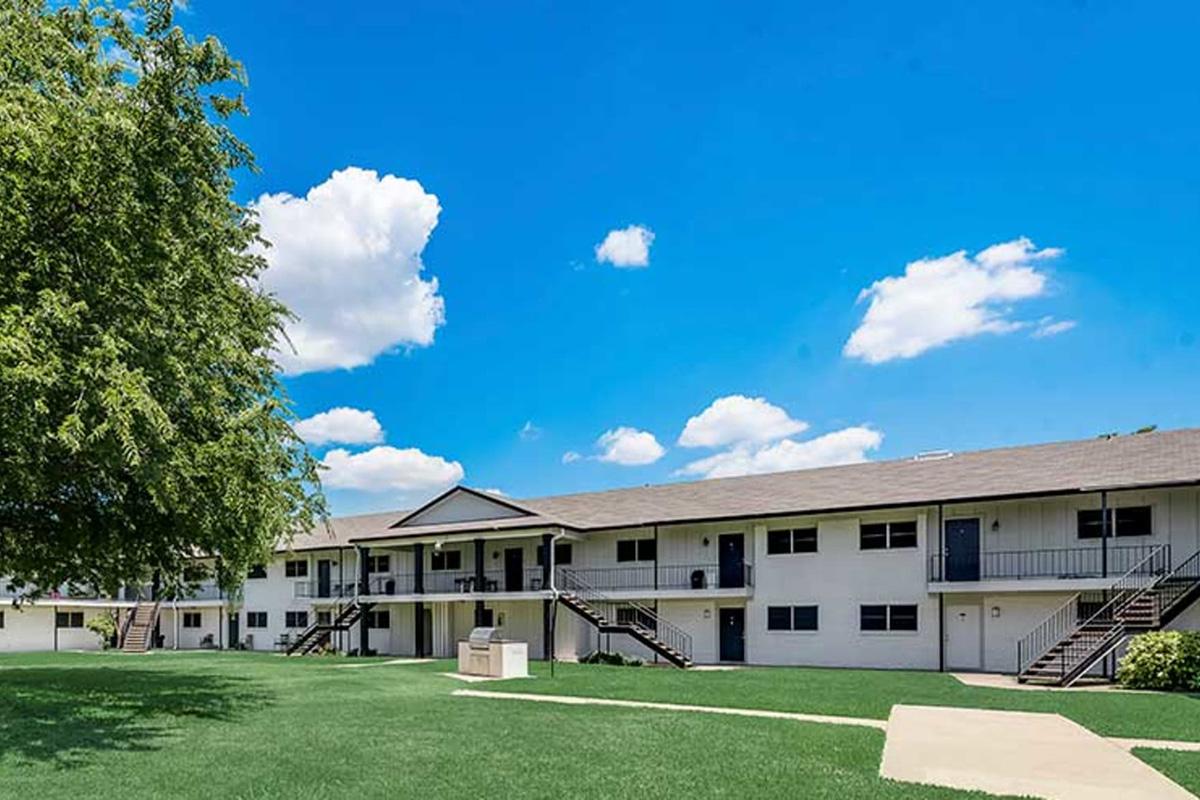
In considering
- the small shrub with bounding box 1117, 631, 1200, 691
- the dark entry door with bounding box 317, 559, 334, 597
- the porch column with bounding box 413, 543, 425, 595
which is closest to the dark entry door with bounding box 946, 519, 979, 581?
the small shrub with bounding box 1117, 631, 1200, 691

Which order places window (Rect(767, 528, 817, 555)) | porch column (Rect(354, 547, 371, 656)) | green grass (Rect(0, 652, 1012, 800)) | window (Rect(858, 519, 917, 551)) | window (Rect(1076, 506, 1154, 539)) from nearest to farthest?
1. green grass (Rect(0, 652, 1012, 800))
2. window (Rect(1076, 506, 1154, 539))
3. window (Rect(858, 519, 917, 551))
4. window (Rect(767, 528, 817, 555))
5. porch column (Rect(354, 547, 371, 656))

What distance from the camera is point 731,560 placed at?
31.6m

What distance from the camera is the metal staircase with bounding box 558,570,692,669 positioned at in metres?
29.8

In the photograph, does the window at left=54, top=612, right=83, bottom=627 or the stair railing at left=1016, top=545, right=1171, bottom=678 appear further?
the window at left=54, top=612, right=83, bottom=627

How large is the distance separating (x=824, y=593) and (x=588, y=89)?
57.4ft

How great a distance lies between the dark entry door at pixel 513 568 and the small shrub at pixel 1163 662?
21173mm

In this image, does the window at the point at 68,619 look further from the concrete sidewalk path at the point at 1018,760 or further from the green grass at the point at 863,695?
the concrete sidewalk path at the point at 1018,760

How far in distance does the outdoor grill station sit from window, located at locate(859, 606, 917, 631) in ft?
35.7

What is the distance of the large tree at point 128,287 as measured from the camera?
34.8 feet

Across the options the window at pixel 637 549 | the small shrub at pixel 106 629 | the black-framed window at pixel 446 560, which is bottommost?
the small shrub at pixel 106 629

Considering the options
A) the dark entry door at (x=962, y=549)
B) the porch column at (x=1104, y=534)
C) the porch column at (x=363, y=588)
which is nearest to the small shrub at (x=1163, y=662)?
the porch column at (x=1104, y=534)

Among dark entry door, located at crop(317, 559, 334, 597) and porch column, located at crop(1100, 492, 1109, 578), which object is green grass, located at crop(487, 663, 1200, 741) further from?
dark entry door, located at crop(317, 559, 334, 597)

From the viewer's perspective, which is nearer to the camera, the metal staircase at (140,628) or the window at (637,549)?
the window at (637,549)

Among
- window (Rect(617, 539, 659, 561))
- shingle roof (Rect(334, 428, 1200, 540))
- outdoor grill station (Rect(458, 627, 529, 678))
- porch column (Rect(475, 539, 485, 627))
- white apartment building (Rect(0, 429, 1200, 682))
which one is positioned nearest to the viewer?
outdoor grill station (Rect(458, 627, 529, 678))
